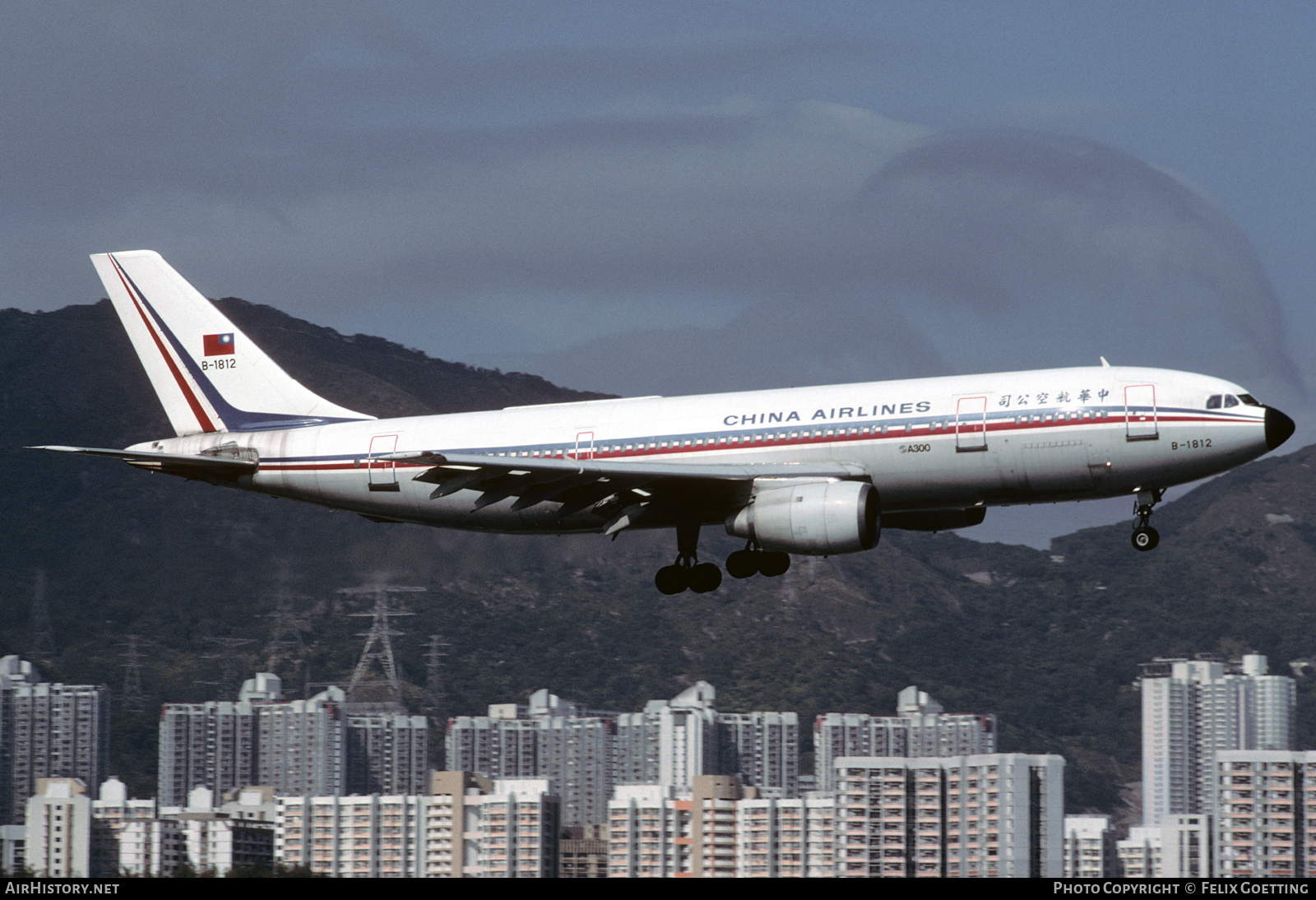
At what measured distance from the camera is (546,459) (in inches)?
1745

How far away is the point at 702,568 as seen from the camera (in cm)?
4669

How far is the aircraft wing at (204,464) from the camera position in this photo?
155 feet

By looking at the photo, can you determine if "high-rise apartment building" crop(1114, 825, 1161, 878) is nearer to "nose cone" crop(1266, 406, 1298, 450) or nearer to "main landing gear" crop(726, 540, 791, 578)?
"main landing gear" crop(726, 540, 791, 578)

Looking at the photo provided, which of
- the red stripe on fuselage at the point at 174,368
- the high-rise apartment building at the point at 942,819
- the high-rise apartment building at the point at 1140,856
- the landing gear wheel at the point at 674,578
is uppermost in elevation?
the red stripe on fuselage at the point at 174,368

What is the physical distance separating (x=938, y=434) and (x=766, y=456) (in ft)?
14.0

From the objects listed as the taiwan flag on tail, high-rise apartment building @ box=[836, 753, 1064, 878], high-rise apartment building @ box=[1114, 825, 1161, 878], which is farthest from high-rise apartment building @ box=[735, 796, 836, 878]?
the taiwan flag on tail

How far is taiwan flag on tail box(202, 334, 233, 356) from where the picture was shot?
167 feet

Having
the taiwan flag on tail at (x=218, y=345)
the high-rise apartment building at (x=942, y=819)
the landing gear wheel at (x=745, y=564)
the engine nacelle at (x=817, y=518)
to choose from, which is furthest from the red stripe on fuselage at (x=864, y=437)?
the high-rise apartment building at (x=942, y=819)

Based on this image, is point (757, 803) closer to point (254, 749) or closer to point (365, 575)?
point (365, 575)

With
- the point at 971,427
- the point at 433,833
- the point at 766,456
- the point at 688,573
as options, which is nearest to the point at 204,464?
the point at 688,573

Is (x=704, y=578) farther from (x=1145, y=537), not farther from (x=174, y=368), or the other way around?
(x=174, y=368)

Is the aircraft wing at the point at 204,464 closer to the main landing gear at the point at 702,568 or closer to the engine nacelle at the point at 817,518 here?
the main landing gear at the point at 702,568

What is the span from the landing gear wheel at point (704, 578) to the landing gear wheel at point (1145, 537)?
10888mm

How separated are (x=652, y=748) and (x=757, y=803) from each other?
6797cm
